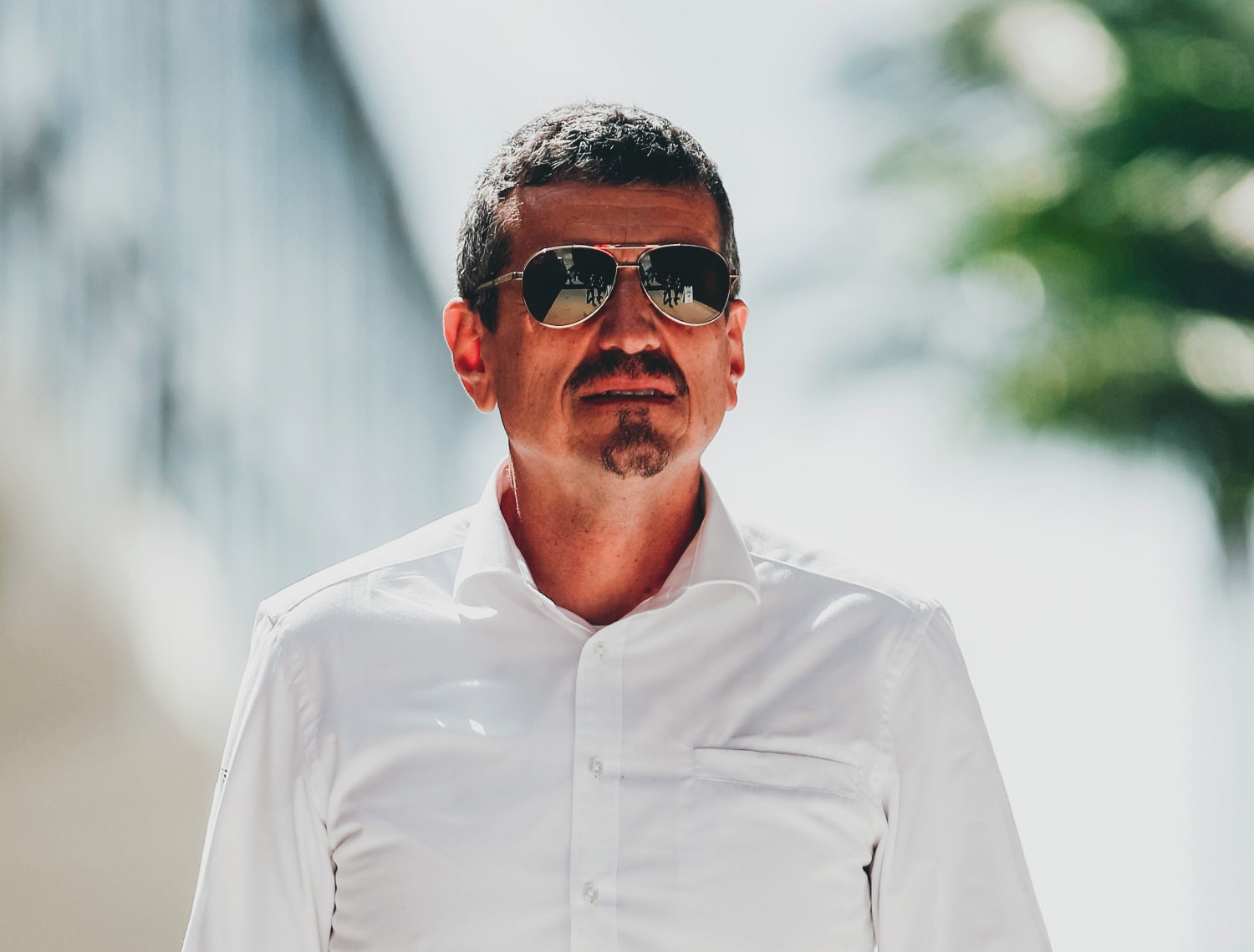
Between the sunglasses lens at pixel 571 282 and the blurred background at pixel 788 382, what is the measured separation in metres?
0.39

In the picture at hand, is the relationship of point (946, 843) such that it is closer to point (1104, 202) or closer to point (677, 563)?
point (677, 563)

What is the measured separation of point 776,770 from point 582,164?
971 mm

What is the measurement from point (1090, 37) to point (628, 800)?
55.4 ft

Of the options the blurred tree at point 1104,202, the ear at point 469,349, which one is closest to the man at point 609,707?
the ear at point 469,349

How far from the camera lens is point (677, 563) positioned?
246 centimetres

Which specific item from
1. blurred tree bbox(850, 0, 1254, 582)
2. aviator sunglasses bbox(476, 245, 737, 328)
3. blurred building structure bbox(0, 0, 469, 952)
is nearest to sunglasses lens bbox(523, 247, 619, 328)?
aviator sunglasses bbox(476, 245, 737, 328)

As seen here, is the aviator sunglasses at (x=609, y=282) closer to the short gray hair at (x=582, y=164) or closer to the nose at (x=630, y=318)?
the nose at (x=630, y=318)

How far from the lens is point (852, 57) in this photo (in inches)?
716

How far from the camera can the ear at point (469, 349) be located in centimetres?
265

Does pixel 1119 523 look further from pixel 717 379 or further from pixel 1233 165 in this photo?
pixel 717 379

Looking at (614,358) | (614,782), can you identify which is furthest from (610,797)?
(614,358)

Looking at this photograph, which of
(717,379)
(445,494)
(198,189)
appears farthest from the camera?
(445,494)

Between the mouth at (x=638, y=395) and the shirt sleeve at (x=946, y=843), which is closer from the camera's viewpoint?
→ the shirt sleeve at (x=946, y=843)

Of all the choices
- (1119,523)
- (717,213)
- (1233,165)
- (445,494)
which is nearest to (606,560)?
(717,213)
